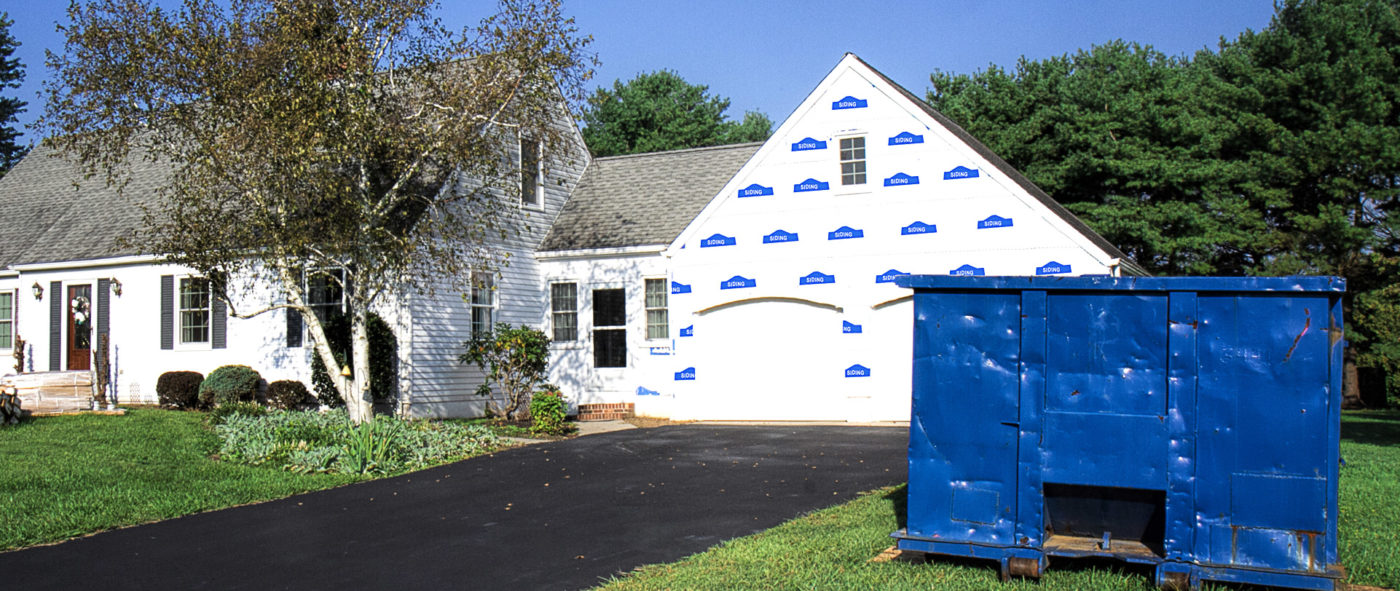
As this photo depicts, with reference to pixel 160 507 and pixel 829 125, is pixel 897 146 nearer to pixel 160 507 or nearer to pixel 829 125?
pixel 829 125

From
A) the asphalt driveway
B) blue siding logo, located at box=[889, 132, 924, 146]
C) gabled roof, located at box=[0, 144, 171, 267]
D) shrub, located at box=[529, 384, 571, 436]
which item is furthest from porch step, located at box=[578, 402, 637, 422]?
gabled roof, located at box=[0, 144, 171, 267]

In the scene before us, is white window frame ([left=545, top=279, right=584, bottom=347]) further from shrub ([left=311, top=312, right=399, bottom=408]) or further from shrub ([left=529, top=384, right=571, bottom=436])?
shrub ([left=529, top=384, right=571, bottom=436])

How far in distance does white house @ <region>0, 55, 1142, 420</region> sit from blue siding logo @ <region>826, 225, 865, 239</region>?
3cm

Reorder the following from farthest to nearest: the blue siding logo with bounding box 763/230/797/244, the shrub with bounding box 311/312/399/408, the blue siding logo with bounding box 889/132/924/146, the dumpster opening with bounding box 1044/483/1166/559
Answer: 1. the blue siding logo with bounding box 763/230/797/244
2. the shrub with bounding box 311/312/399/408
3. the blue siding logo with bounding box 889/132/924/146
4. the dumpster opening with bounding box 1044/483/1166/559

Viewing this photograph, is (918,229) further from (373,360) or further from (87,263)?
(87,263)

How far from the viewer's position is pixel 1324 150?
28.5m

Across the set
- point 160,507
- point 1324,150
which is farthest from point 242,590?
point 1324,150

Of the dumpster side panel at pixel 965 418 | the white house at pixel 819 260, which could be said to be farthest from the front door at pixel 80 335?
the dumpster side panel at pixel 965 418

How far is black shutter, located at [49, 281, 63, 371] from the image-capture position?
23.8 m

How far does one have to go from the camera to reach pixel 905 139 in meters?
18.8

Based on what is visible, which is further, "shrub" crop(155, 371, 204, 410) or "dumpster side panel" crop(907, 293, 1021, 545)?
"shrub" crop(155, 371, 204, 410)

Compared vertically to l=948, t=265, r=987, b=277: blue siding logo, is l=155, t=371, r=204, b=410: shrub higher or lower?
lower

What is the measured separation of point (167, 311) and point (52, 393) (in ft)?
11.9

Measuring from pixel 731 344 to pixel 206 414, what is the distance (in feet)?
32.0
